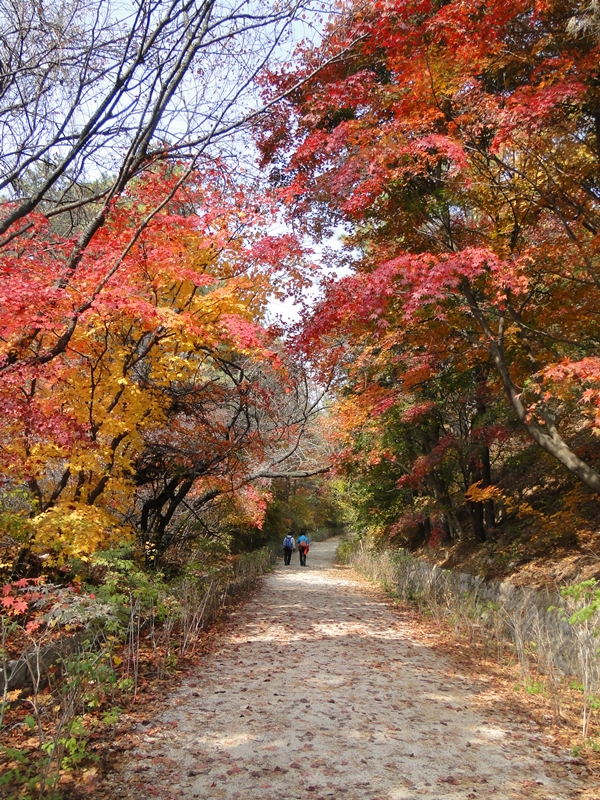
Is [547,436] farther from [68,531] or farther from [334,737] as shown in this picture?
[68,531]

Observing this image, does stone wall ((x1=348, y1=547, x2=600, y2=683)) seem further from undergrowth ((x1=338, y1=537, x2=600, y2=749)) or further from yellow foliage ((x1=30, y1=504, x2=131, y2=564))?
yellow foliage ((x1=30, y1=504, x2=131, y2=564))

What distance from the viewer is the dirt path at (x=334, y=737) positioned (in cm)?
344

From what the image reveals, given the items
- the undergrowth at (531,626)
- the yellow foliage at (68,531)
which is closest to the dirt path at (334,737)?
the undergrowth at (531,626)

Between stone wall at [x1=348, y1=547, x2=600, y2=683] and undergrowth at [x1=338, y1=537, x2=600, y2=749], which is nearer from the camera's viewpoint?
undergrowth at [x1=338, y1=537, x2=600, y2=749]

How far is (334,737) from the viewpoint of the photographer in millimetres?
4188

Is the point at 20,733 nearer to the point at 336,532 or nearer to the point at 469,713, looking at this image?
the point at 469,713

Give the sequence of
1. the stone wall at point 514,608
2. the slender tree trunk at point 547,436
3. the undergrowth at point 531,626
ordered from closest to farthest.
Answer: the undergrowth at point 531,626
the stone wall at point 514,608
the slender tree trunk at point 547,436

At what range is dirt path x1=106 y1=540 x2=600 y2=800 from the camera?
344 centimetres

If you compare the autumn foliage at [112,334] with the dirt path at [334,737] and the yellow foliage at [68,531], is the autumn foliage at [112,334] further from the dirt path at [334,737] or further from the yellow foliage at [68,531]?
the dirt path at [334,737]

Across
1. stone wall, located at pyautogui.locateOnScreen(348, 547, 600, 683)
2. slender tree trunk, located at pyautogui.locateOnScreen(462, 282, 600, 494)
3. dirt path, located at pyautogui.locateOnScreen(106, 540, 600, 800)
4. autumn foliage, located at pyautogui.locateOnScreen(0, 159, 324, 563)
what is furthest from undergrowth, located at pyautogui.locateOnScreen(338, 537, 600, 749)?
autumn foliage, located at pyautogui.locateOnScreen(0, 159, 324, 563)

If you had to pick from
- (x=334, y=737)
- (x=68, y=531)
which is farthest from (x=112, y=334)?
(x=334, y=737)

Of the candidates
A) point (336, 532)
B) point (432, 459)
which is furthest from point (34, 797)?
point (336, 532)

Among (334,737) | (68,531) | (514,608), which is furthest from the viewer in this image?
(514,608)

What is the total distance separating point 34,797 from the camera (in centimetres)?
290
